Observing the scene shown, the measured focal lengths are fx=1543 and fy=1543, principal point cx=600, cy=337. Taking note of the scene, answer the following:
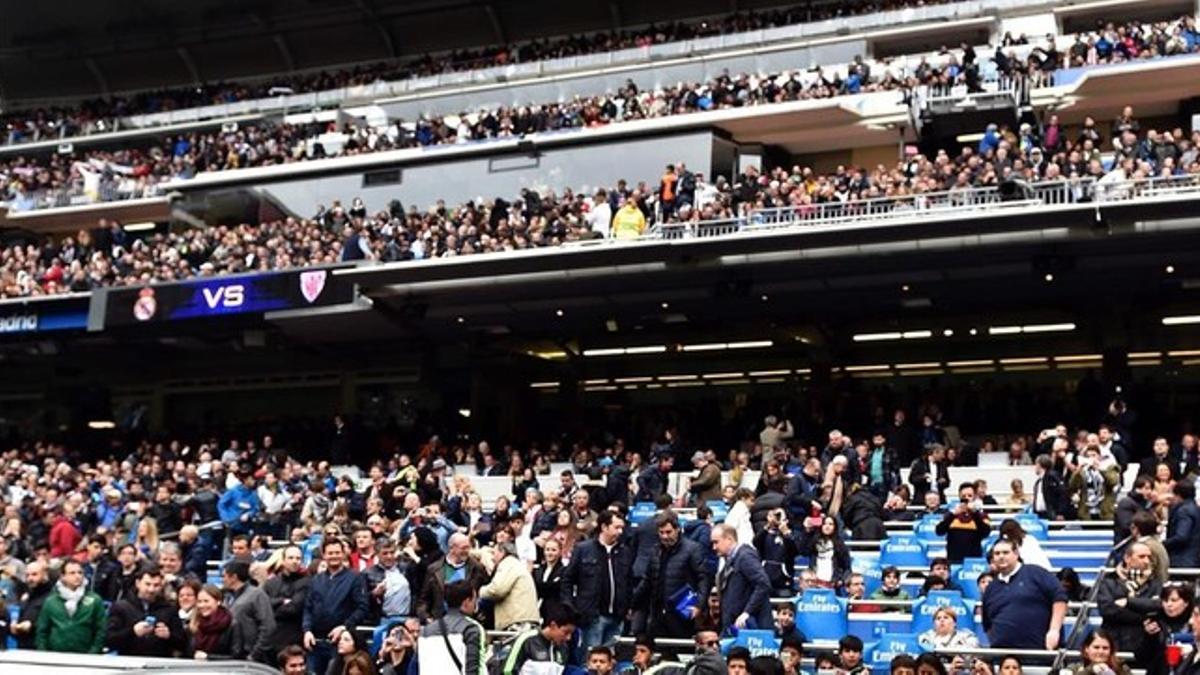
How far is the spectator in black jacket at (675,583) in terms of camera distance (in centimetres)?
1183

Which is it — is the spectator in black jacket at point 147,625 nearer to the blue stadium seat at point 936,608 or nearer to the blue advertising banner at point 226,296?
the blue stadium seat at point 936,608

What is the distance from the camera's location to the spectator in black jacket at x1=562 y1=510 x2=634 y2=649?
12016 mm

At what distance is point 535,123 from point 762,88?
14.6ft

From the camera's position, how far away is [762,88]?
28531 mm

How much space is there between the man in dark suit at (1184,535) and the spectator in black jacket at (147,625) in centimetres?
775

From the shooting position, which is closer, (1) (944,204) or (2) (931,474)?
(2) (931,474)

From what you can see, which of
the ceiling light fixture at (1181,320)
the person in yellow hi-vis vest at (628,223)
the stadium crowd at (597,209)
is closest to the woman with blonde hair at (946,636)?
the stadium crowd at (597,209)

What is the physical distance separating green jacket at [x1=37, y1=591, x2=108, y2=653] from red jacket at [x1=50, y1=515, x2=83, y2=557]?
6415 millimetres

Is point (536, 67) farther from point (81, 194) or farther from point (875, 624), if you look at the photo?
point (875, 624)

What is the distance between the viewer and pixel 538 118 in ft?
98.0

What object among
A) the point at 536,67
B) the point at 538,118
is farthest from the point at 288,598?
the point at 536,67

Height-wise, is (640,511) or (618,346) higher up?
(618,346)

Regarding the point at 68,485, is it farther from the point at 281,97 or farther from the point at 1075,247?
the point at 281,97

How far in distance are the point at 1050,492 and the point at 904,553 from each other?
7.51 ft
